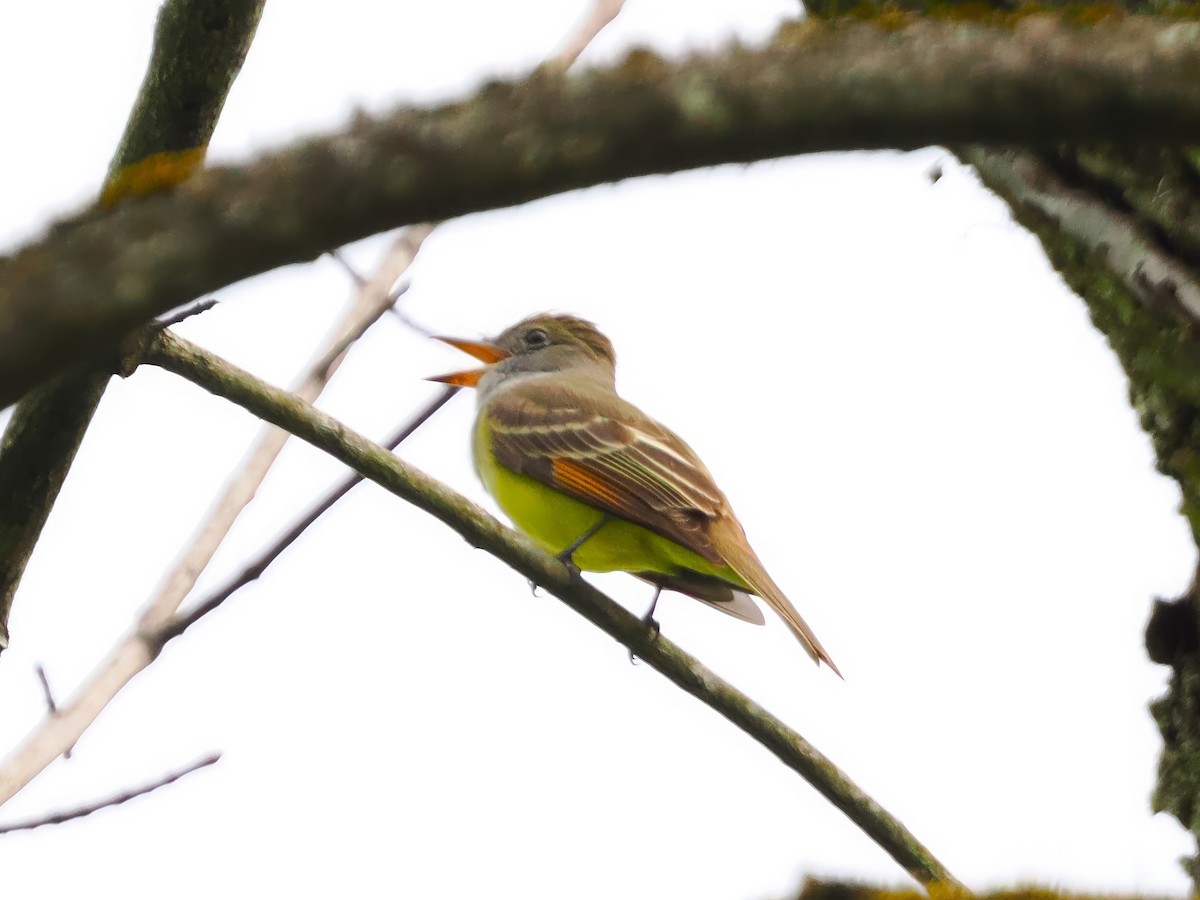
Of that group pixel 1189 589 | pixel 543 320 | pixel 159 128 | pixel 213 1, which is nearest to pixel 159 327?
pixel 159 128

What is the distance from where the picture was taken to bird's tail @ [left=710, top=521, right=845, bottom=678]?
5719 millimetres

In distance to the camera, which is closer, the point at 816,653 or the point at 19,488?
the point at 19,488

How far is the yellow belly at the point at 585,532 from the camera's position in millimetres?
6574

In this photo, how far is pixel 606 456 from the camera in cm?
687

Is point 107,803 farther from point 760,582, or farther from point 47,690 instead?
point 760,582

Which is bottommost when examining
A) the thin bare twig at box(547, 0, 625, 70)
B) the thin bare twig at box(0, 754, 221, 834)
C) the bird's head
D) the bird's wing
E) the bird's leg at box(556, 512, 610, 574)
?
the thin bare twig at box(0, 754, 221, 834)

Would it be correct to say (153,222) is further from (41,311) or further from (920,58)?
(920,58)

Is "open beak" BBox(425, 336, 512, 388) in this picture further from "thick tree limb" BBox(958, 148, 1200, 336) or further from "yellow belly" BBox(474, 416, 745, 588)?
"thick tree limb" BBox(958, 148, 1200, 336)

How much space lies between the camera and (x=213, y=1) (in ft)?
10.4

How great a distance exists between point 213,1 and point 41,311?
1.95 meters

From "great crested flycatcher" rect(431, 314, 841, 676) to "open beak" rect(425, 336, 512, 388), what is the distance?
2cm

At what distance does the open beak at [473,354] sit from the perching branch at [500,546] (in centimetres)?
258

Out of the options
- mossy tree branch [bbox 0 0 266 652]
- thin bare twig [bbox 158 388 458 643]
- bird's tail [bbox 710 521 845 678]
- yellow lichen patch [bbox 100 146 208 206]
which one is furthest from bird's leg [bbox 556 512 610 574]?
yellow lichen patch [bbox 100 146 208 206]

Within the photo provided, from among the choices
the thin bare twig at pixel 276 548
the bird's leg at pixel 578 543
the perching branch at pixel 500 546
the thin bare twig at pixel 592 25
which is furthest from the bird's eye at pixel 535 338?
the perching branch at pixel 500 546
